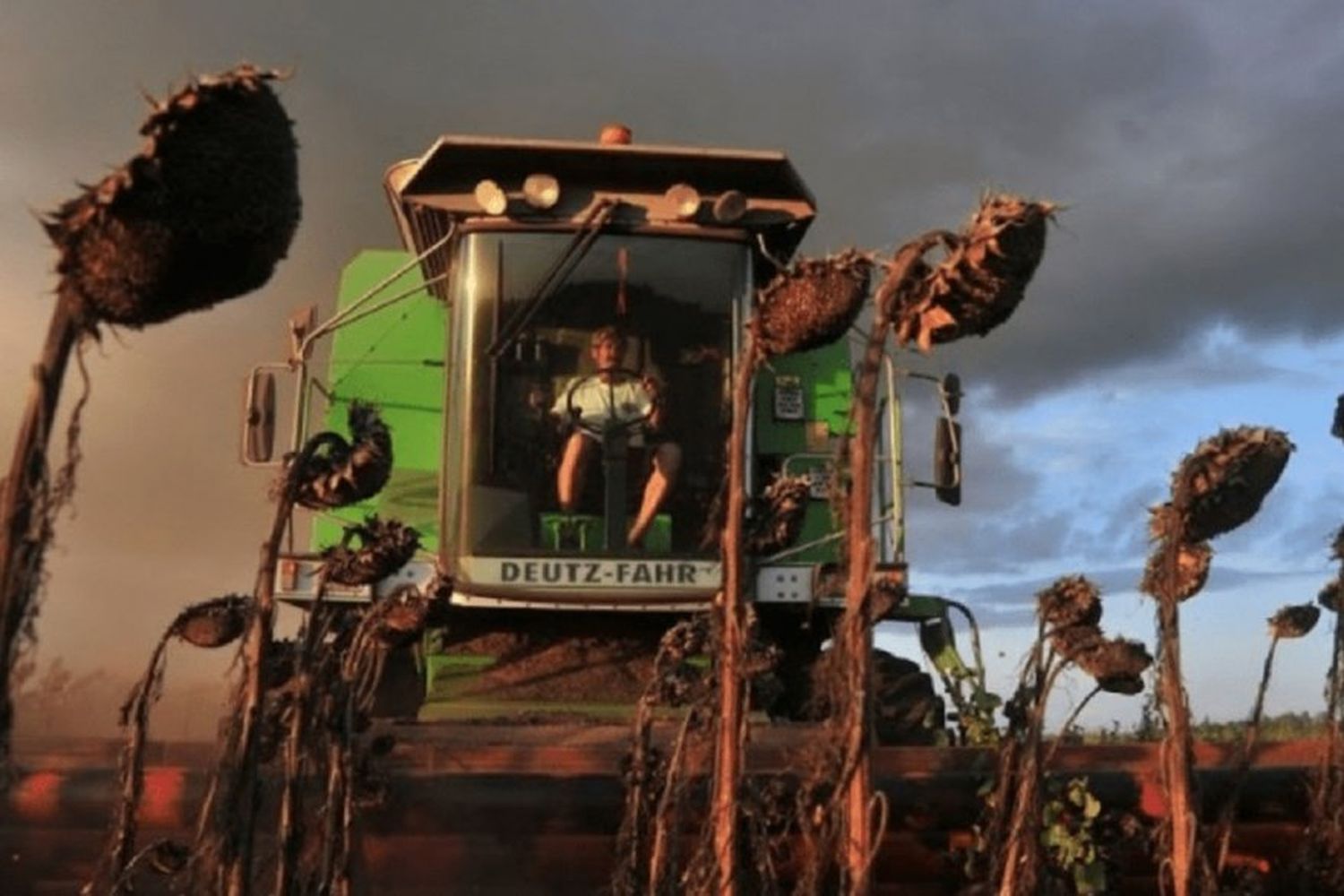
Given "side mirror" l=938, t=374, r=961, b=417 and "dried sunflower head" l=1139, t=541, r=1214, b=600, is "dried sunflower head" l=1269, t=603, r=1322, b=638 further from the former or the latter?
"side mirror" l=938, t=374, r=961, b=417

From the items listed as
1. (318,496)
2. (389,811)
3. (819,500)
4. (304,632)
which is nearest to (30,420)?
(318,496)

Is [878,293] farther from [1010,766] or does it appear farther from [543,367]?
[543,367]

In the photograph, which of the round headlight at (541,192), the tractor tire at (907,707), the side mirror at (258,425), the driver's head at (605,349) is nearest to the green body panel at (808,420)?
the tractor tire at (907,707)

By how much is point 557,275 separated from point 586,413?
63 cm

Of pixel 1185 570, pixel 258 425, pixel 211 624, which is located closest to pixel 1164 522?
pixel 1185 570

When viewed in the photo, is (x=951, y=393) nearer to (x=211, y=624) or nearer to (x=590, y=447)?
(x=590, y=447)

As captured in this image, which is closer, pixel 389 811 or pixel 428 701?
pixel 389 811

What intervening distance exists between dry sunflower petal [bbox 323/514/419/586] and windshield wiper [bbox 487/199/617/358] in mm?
3220

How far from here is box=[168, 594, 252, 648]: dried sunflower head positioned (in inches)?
150

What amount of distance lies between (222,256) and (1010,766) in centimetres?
250

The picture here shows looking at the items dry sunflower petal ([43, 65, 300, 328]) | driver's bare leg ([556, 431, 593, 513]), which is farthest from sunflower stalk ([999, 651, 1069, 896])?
driver's bare leg ([556, 431, 593, 513])

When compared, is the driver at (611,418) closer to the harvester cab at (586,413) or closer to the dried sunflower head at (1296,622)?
the harvester cab at (586,413)

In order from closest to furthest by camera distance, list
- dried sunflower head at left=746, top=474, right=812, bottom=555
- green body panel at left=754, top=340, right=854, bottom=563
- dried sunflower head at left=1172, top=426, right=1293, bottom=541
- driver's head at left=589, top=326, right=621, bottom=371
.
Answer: dried sunflower head at left=1172, top=426, right=1293, bottom=541 < dried sunflower head at left=746, top=474, right=812, bottom=555 < driver's head at left=589, top=326, right=621, bottom=371 < green body panel at left=754, top=340, right=854, bottom=563

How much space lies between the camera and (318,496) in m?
3.31
